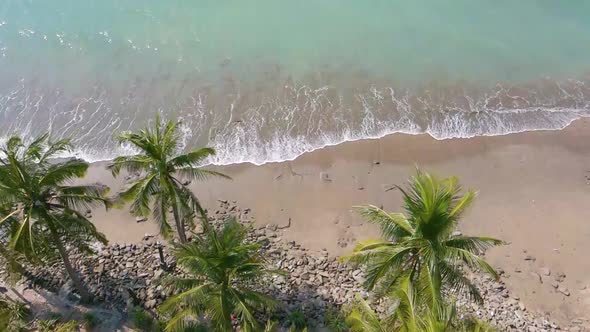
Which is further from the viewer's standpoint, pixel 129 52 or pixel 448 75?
pixel 129 52

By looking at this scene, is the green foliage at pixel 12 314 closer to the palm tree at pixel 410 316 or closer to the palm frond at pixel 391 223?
the palm tree at pixel 410 316

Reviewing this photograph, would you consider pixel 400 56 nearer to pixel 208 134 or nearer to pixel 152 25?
pixel 208 134

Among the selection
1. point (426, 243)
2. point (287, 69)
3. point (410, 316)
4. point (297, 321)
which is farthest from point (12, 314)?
point (287, 69)

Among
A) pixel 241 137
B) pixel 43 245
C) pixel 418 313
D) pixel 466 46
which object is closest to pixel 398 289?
pixel 418 313

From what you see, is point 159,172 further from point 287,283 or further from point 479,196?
point 479,196

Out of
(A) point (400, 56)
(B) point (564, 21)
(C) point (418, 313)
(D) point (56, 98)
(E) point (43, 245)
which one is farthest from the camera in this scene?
(B) point (564, 21)

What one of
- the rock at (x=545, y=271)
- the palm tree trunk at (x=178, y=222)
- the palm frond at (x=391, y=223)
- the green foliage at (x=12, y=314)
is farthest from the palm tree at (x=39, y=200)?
the rock at (x=545, y=271)
